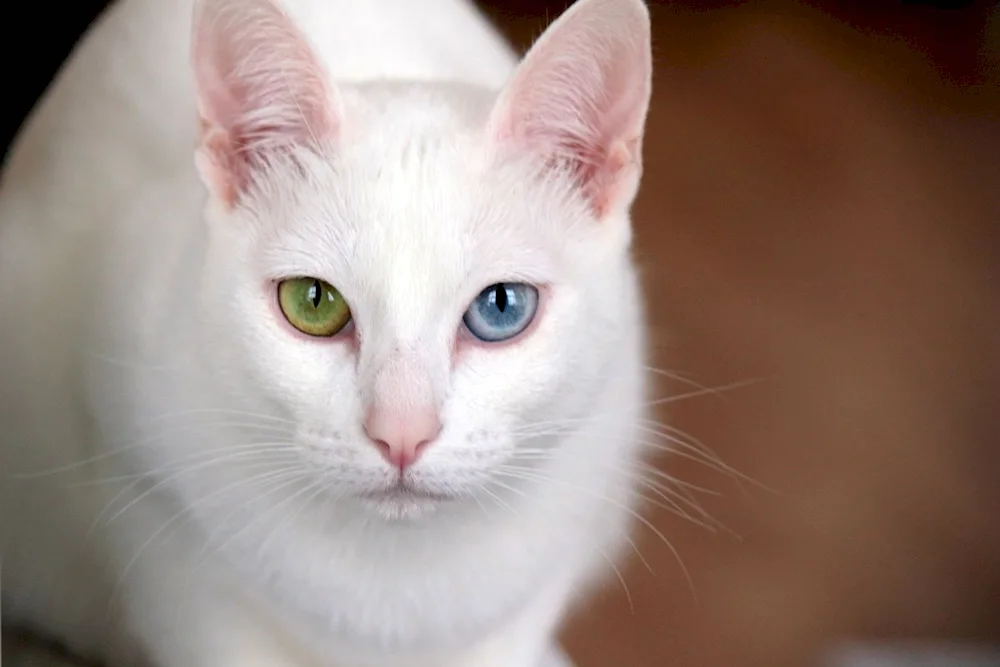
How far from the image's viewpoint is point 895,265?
1.71 metres

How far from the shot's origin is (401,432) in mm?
709

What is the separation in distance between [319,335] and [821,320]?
3.52 feet

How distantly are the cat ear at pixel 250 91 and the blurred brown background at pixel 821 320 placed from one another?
74 centimetres

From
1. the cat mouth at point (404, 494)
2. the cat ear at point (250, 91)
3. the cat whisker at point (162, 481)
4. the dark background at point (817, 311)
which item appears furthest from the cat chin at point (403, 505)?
the dark background at point (817, 311)

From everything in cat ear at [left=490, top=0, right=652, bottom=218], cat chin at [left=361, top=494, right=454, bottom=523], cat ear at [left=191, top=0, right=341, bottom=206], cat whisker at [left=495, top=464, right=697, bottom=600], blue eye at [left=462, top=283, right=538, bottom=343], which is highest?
cat ear at [left=490, top=0, right=652, bottom=218]

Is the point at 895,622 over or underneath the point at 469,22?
underneath

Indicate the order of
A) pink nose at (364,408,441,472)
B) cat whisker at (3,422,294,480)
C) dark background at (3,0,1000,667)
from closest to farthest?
pink nose at (364,408,441,472), cat whisker at (3,422,294,480), dark background at (3,0,1000,667)

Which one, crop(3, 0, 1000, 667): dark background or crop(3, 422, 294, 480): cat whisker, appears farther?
crop(3, 0, 1000, 667): dark background

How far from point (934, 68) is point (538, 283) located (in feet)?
5.25

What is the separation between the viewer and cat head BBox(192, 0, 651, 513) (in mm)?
738

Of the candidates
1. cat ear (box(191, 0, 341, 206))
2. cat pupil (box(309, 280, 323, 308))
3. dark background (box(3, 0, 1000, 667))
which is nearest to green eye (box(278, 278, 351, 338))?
cat pupil (box(309, 280, 323, 308))

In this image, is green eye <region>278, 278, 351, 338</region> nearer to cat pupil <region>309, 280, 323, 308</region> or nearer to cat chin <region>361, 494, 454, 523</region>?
cat pupil <region>309, 280, 323, 308</region>

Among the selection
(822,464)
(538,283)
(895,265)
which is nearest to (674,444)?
(822,464)

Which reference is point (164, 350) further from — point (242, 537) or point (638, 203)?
point (638, 203)
